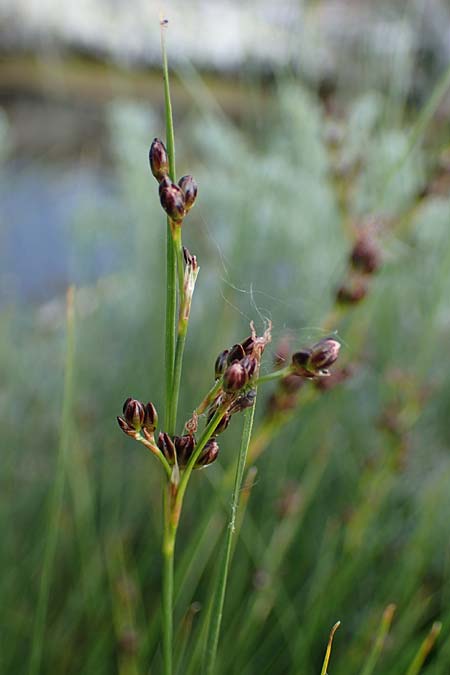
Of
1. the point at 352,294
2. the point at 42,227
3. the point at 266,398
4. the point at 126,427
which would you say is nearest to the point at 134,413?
the point at 126,427


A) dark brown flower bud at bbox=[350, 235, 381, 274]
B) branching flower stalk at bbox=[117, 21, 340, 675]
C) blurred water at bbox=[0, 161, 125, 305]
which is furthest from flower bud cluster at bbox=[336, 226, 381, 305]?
blurred water at bbox=[0, 161, 125, 305]

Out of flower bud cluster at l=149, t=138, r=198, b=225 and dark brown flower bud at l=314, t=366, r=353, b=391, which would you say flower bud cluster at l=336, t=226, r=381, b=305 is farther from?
flower bud cluster at l=149, t=138, r=198, b=225

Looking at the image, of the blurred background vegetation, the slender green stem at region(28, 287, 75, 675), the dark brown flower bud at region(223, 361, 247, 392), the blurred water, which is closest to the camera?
the dark brown flower bud at region(223, 361, 247, 392)

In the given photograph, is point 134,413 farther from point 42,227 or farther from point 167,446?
point 42,227

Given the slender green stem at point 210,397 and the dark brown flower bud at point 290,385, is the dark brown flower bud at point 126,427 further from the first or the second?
the dark brown flower bud at point 290,385

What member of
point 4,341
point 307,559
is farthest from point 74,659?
point 4,341

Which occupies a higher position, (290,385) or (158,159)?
(158,159)
